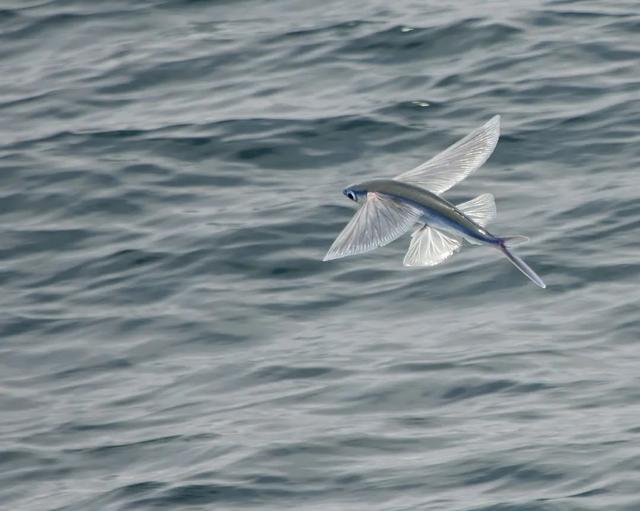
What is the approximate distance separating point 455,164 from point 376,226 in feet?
1.95

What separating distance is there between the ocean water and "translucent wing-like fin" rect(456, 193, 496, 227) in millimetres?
1799

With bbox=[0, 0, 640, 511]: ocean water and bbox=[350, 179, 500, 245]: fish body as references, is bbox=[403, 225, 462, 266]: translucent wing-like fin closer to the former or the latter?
bbox=[350, 179, 500, 245]: fish body

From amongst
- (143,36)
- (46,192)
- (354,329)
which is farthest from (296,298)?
(143,36)

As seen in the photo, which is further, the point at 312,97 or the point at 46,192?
the point at 312,97

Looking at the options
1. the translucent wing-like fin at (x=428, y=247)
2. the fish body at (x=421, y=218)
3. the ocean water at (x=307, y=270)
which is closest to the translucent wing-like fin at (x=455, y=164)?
the fish body at (x=421, y=218)

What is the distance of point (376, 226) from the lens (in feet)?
18.2

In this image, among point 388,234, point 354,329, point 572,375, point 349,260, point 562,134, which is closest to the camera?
point 388,234

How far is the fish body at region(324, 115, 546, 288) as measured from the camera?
5.52 metres

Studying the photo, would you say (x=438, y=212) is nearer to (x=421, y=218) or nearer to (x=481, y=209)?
(x=421, y=218)

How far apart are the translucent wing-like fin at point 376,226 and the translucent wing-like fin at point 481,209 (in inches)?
10.2

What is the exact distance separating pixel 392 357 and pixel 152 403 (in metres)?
1.31

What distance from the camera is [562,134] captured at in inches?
444

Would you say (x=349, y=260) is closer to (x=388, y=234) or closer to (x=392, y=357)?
(x=392, y=357)

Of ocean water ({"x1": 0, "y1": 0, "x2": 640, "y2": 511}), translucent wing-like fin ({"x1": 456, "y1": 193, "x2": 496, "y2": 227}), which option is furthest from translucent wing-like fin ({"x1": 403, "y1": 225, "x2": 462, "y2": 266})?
ocean water ({"x1": 0, "y1": 0, "x2": 640, "y2": 511})
